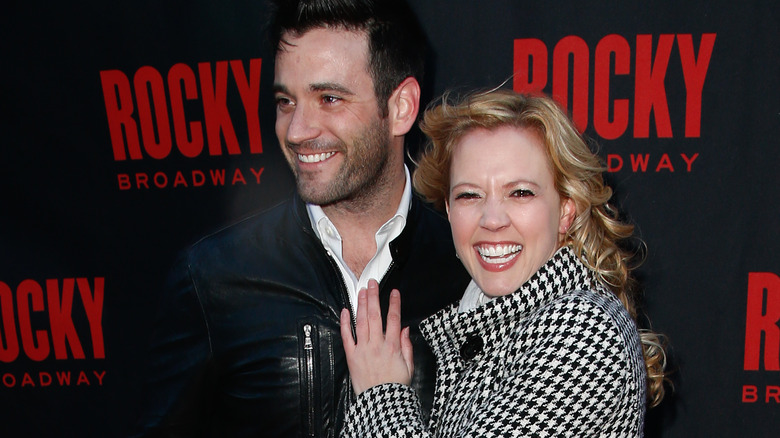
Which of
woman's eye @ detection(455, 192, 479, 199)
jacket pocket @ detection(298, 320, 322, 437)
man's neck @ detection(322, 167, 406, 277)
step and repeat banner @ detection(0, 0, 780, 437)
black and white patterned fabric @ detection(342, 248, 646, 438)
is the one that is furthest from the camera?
step and repeat banner @ detection(0, 0, 780, 437)

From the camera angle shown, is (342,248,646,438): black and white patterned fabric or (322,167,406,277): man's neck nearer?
(342,248,646,438): black and white patterned fabric

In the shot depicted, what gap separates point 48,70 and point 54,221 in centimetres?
55

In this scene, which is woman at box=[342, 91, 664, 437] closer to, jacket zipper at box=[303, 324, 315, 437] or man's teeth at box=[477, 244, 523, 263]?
man's teeth at box=[477, 244, 523, 263]

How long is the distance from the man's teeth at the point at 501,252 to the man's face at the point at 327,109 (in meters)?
0.46

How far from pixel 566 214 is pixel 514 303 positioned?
0.26 metres

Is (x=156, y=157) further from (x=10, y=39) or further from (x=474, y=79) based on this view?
(x=474, y=79)

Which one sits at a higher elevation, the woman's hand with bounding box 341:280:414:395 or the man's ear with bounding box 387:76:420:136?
the man's ear with bounding box 387:76:420:136

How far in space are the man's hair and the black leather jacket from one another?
0.43 m

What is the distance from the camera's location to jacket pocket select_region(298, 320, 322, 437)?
1.66 m

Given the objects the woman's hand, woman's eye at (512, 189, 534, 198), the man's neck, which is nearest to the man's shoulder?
the man's neck

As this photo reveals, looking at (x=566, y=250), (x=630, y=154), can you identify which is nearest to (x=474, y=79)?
(x=630, y=154)

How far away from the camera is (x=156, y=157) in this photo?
2.39 m

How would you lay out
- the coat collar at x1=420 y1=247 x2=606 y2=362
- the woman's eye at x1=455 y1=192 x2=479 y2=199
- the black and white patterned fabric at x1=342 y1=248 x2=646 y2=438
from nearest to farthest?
the black and white patterned fabric at x1=342 y1=248 x2=646 y2=438 → the coat collar at x1=420 y1=247 x2=606 y2=362 → the woman's eye at x1=455 y1=192 x2=479 y2=199

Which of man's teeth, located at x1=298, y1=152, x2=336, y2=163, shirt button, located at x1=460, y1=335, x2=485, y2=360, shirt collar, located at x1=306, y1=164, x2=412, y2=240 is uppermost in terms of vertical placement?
man's teeth, located at x1=298, y1=152, x2=336, y2=163
